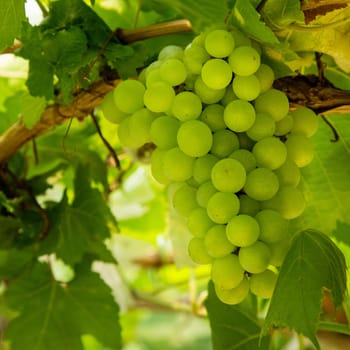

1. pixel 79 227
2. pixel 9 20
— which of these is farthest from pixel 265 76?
pixel 79 227

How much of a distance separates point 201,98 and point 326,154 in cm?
22

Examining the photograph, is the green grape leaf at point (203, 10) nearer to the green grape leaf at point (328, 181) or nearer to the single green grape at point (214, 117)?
the single green grape at point (214, 117)

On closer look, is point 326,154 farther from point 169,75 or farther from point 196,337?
point 196,337

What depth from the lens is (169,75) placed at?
1.96 feet

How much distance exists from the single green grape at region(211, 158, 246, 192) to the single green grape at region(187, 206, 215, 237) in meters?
0.03

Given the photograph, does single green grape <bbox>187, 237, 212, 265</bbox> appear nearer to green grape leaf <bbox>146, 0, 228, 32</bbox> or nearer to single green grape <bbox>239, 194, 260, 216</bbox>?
single green grape <bbox>239, 194, 260, 216</bbox>

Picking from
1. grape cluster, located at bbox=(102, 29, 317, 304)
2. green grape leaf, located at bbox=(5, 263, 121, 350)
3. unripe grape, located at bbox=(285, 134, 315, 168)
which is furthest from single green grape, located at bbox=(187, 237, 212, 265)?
green grape leaf, located at bbox=(5, 263, 121, 350)

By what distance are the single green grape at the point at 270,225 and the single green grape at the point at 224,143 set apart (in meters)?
0.06

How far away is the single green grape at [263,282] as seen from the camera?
22.2 inches

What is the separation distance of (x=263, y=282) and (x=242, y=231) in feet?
0.18

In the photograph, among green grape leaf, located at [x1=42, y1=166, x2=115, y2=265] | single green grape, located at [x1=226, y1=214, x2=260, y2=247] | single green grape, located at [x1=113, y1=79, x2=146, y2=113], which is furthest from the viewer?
green grape leaf, located at [x1=42, y1=166, x2=115, y2=265]

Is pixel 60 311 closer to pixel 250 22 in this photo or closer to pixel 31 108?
pixel 31 108

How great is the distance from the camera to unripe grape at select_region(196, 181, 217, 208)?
572 mm

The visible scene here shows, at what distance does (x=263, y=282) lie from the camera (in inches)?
22.2
